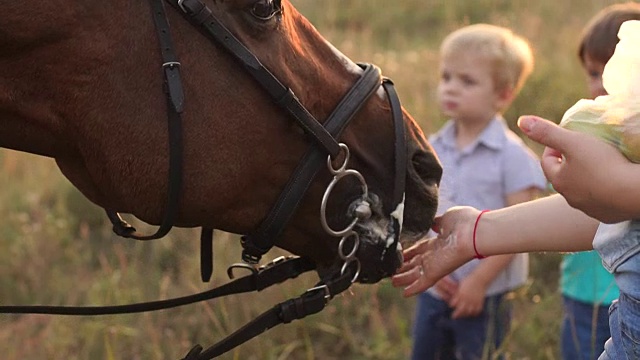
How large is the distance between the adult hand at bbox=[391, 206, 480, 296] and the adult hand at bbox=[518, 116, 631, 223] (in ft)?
1.99

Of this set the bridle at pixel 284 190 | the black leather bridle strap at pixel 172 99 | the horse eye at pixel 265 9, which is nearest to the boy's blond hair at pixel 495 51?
the bridle at pixel 284 190

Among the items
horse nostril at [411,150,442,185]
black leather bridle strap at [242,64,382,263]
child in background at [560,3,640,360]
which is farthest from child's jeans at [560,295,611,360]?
black leather bridle strap at [242,64,382,263]

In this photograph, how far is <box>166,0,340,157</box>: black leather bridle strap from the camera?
6.43 ft

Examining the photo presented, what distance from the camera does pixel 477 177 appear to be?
3.38 m

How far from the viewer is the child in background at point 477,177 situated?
329cm

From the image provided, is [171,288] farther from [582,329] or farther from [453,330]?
[582,329]

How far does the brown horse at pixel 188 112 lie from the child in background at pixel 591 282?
120 cm

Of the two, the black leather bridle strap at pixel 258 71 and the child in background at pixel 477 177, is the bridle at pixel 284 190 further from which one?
the child in background at pixel 477 177

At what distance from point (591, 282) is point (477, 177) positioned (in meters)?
0.57

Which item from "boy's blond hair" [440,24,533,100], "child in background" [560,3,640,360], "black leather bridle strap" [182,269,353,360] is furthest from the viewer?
"boy's blond hair" [440,24,533,100]

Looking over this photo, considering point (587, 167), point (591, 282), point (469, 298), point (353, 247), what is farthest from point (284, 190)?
point (591, 282)

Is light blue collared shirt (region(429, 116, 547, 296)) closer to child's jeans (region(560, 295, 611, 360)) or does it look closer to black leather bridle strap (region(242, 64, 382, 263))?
child's jeans (region(560, 295, 611, 360))

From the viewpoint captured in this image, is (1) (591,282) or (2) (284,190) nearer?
(2) (284,190)

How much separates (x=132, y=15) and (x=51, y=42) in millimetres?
182
